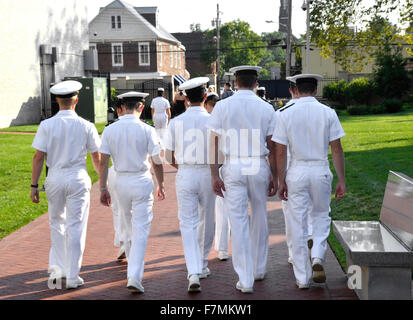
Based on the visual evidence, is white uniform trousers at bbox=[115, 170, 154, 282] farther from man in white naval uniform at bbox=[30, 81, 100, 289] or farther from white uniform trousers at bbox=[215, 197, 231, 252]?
white uniform trousers at bbox=[215, 197, 231, 252]

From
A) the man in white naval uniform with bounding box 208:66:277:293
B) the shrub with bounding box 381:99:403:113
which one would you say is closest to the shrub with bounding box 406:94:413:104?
the shrub with bounding box 381:99:403:113

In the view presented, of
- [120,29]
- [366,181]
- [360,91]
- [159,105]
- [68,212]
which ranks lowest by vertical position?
[360,91]

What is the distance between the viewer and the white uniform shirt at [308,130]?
5.69 meters

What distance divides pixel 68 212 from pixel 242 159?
1.82 m

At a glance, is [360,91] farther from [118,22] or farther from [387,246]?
[387,246]

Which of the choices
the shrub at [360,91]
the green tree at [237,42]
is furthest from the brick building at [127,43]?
the green tree at [237,42]

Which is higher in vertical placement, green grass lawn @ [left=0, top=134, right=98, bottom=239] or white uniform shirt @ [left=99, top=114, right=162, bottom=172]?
white uniform shirt @ [left=99, top=114, right=162, bottom=172]

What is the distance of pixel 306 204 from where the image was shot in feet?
18.9

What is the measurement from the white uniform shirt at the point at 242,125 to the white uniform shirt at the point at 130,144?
643mm

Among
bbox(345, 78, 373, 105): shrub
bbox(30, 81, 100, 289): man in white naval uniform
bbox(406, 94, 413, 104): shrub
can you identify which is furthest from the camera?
bbox(406, 94, 413, 104): shrub

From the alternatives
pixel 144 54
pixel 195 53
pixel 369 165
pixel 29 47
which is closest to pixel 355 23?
pixel 369 165

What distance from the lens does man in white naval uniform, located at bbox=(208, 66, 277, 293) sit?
5.68m

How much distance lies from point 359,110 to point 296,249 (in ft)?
118
